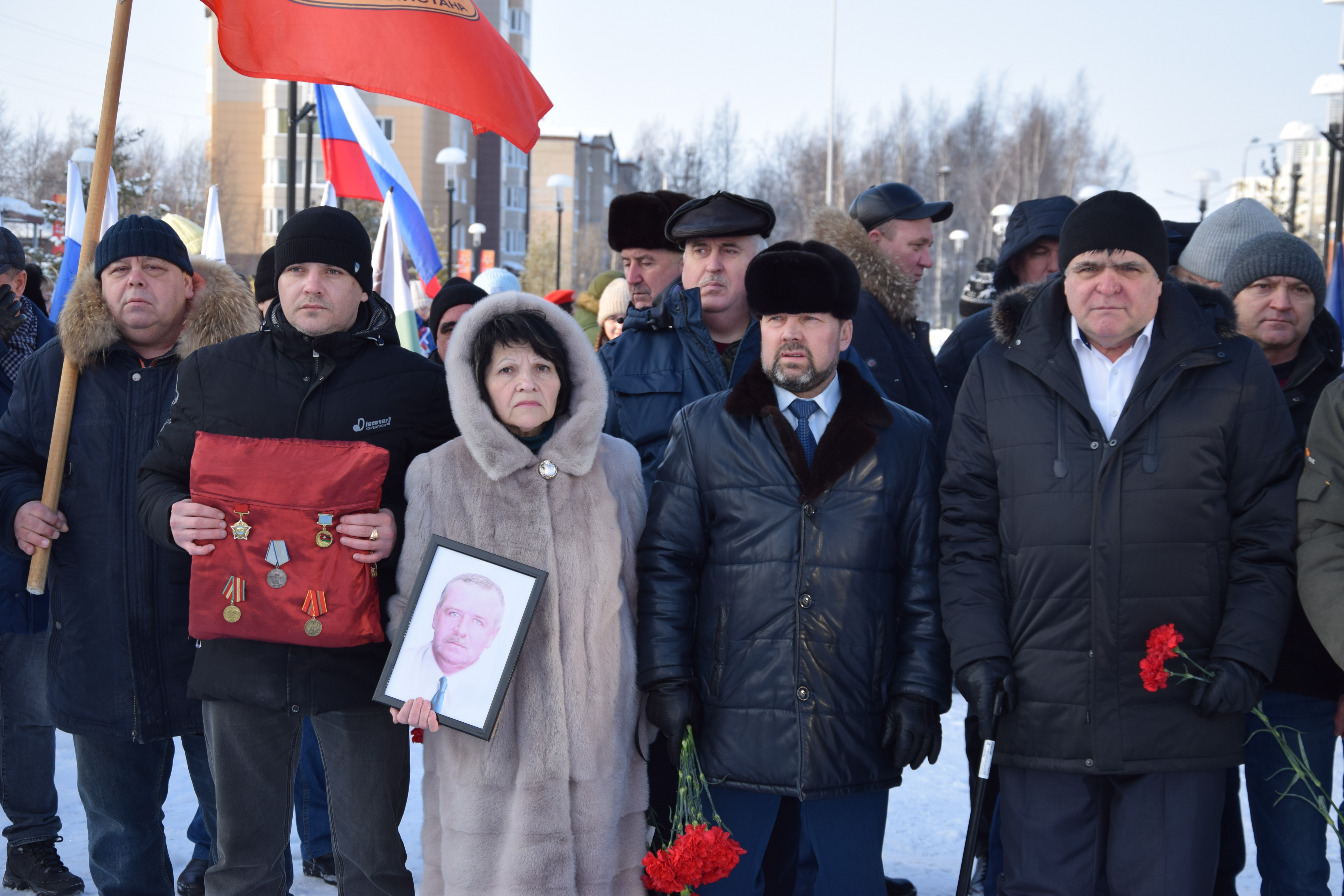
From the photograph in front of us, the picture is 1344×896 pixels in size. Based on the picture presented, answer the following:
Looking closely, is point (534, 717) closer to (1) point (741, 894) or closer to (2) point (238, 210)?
(1) point (741, 894)

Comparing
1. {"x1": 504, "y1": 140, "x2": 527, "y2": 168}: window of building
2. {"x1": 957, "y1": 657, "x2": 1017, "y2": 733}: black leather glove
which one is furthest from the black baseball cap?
{"x1": 504, "y1": 140, "x2": 527, "y2": 168}: window of building

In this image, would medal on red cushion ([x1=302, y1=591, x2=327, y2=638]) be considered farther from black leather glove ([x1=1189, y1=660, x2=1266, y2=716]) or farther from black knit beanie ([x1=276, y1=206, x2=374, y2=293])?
black leather glove ([x1=1189, y1=660, x2=1266, y2=716])

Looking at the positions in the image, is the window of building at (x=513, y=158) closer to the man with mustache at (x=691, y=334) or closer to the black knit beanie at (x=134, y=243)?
the man with mustache at (x=691, y=334)

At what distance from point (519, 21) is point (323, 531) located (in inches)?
2444

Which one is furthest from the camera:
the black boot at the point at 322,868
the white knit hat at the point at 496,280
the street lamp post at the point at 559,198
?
the street lamp post at the point at 559,198

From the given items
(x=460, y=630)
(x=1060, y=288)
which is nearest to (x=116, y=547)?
(x=460, y=630)

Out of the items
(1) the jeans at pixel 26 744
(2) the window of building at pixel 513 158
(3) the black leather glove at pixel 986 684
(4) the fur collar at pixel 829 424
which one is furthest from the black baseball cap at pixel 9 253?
(2) the window of building at pixel 513 158

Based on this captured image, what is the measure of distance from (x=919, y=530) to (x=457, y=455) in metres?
1.28

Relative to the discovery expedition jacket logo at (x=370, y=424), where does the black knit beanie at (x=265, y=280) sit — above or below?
above

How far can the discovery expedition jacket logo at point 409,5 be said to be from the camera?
3598 mm

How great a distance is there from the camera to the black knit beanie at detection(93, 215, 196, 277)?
3.55m

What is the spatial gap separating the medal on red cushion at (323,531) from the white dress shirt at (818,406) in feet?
4.13

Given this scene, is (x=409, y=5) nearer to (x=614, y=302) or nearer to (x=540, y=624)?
(x=540, y=624)

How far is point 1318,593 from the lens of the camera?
2.73 m
